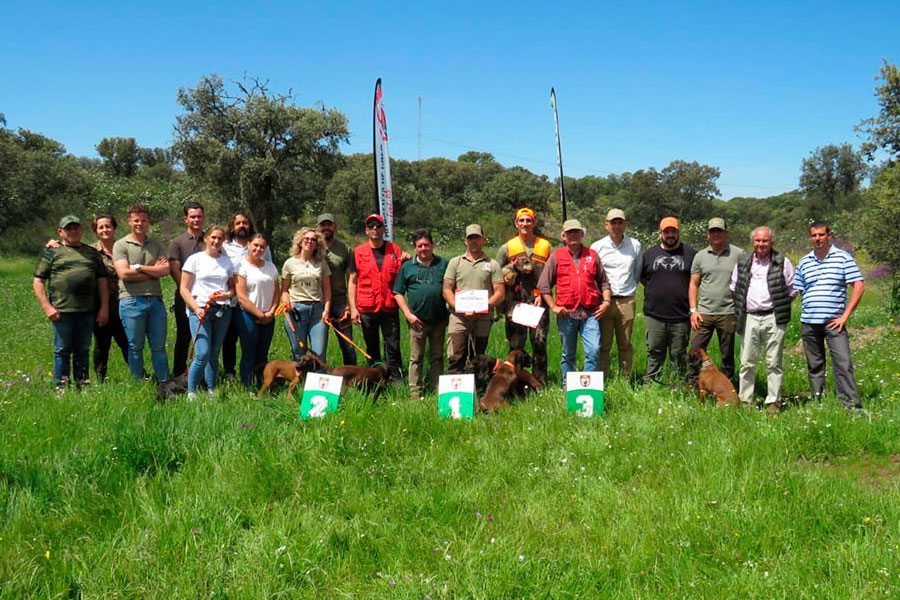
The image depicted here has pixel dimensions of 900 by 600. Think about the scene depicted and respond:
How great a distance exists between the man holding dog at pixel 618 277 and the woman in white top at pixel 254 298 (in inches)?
148

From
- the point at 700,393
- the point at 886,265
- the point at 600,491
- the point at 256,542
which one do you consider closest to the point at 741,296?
the point at 700,393

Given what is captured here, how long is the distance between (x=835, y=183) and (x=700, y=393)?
57441 millimetres

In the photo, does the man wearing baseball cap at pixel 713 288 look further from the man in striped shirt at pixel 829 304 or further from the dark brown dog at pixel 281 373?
the dark brown dog at pixel 281 373

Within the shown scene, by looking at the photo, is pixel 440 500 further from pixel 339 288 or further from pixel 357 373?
pixel 339 288

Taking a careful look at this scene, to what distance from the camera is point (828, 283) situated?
19.3ft

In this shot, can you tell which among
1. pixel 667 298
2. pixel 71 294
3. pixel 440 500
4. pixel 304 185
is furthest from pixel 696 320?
pixel 304 185

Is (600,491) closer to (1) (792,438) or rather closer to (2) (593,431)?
(2) (593,431)

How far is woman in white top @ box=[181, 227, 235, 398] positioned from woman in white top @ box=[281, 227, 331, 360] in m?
0.67

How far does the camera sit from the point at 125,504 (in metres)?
3.77

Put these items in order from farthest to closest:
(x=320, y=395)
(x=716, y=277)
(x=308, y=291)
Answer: (x=308, y=291), (x=716, y=277), (x=320, y=395)

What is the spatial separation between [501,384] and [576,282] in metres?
1.44

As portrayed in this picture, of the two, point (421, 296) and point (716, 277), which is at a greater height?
point (716, 277)

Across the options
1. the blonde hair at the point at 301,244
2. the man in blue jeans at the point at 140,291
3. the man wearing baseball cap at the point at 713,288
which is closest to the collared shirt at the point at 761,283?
the man wearing baseball cap at the point at 713,288

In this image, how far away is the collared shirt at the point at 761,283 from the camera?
19.7 ft
